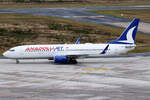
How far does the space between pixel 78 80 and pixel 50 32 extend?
1968 inches

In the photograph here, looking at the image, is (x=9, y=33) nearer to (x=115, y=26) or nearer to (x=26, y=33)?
(x=26, y=33)

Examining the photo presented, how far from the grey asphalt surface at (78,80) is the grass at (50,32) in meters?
17.9

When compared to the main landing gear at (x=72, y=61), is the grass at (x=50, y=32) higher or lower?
lower

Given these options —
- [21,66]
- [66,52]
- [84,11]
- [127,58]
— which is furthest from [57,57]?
[84,11]

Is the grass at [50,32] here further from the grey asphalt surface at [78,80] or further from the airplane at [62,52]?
the grey asphalt surface at [78,80]

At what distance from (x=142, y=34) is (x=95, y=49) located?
36.9m

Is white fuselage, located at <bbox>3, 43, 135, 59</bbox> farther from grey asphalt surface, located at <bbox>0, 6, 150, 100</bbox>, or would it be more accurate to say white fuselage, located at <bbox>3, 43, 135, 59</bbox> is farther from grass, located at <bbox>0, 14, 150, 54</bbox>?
grass, located at <bbox>0, 14, 150, 54</bbox>

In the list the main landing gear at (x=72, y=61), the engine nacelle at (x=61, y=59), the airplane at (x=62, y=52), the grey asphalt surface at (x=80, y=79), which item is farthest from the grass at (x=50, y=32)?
the engine nacelle at (x=61, y=59)

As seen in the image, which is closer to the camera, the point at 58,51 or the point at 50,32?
the point at 58,51

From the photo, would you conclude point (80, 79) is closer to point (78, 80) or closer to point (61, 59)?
point (78, 80)

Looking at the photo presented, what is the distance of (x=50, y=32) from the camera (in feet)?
324

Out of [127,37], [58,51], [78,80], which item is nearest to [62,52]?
[58,51]

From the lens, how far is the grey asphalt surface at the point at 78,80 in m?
40.8

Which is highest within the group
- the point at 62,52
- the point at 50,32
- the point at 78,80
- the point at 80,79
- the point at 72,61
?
the point at 78,80
